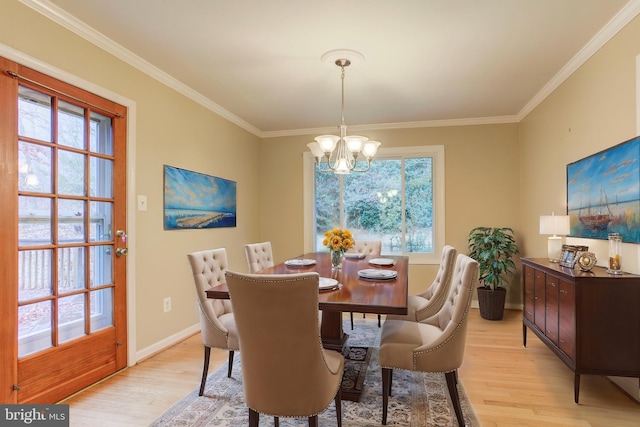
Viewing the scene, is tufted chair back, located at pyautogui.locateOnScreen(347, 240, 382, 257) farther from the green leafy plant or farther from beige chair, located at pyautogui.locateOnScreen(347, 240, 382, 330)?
the green leafy plant

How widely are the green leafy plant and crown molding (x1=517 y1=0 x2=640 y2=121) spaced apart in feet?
5.18

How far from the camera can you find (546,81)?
3439 mm

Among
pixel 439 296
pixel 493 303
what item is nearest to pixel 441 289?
pixel 439 296

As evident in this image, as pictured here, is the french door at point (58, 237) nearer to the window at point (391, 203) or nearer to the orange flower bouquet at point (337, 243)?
the orange flower bouquet at point (337, 243)

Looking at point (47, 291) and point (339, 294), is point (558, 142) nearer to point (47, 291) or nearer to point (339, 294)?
point (339, 294)

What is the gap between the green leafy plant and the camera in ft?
13.8

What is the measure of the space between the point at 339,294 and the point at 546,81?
313 centimetres

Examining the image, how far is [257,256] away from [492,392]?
2087 mm

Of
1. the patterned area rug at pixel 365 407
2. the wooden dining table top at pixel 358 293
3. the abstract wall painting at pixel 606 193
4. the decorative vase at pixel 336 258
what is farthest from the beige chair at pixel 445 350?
the abstract wall painting at pixel 606 193

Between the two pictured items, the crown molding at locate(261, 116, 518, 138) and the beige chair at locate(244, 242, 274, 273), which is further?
the crown molding at locate(261, 116, 518, 138)

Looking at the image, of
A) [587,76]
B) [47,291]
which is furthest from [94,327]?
[587,76]

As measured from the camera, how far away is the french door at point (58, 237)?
2.00 m

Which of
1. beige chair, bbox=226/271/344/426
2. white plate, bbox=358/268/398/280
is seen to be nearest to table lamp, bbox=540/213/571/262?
white plate, bbox=358/268/398/280

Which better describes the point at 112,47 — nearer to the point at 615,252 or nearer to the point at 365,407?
the point at 365,407
